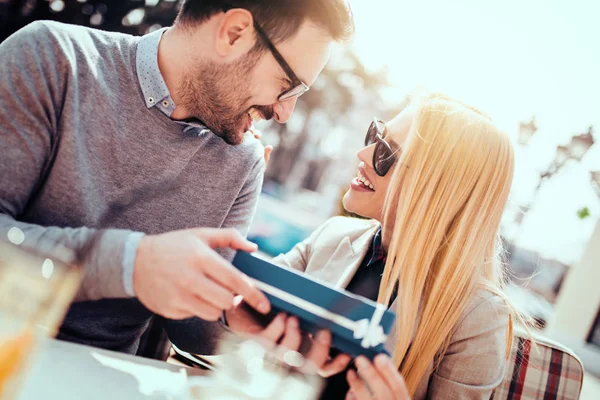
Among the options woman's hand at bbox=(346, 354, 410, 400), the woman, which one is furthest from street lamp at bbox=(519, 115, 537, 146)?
woman's hand at bbox=(346, 354, 410, 400)

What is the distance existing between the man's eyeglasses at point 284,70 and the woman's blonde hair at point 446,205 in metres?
0.58

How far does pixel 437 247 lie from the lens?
1.85 metres

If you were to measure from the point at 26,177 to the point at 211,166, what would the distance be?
70 centimetres

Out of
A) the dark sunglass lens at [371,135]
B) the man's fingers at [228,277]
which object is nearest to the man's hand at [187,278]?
the man's fingers at [228,277]

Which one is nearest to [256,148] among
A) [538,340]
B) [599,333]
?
[538,340]

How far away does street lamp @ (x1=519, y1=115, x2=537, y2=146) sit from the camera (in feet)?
25.0

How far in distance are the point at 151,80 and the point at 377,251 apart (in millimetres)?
1327

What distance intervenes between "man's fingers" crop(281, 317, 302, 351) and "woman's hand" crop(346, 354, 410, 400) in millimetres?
163

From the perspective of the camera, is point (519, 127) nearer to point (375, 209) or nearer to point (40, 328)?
point (375, 209)

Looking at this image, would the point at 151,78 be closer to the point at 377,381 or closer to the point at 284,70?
the point at 284,70

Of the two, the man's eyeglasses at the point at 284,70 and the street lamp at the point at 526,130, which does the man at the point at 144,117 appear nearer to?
A: the man's eyeglasses at the point at 284,70

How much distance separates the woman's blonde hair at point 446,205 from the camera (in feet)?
5.86

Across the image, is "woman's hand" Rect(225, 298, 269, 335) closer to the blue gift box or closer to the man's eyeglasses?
the blue gift box

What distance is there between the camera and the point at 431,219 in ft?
6.07
